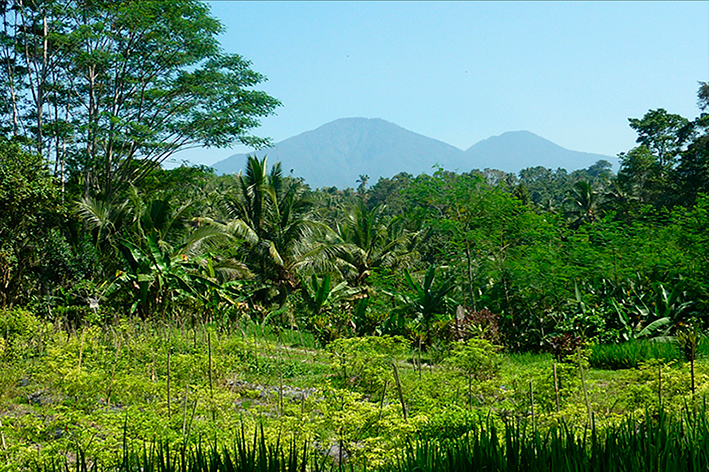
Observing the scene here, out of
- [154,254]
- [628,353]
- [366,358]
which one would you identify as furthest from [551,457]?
[154,254]

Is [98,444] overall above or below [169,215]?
below

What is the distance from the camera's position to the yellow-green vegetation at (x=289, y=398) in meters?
3.76

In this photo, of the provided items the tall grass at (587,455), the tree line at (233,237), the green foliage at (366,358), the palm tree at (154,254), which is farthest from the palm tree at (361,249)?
the tall grass at (587,455)

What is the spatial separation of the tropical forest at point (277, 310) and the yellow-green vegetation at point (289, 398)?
0.03m

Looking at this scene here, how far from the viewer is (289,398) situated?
245 inches

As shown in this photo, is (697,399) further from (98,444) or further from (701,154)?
(701,154)

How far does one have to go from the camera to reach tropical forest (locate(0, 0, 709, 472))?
362 cm

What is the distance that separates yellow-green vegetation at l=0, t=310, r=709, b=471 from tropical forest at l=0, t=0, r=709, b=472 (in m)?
0.03

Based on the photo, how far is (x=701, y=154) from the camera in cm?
2689

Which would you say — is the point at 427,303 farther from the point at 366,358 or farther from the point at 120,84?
the point at 120,84

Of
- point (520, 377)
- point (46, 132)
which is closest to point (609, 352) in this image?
point (520, 377)

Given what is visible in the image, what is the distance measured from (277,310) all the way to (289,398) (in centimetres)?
848

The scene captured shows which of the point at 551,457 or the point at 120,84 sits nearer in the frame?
the point at 551,457

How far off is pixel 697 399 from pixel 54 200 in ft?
47.1
